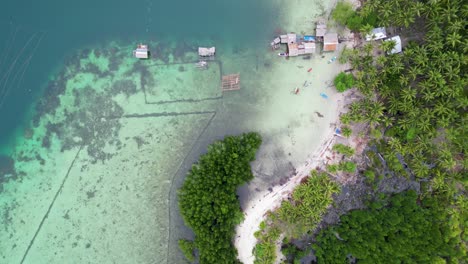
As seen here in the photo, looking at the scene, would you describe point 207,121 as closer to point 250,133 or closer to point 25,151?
point 250,133

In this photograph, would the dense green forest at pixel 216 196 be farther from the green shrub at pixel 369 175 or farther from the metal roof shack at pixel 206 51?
the green shrub at pixel 369 175

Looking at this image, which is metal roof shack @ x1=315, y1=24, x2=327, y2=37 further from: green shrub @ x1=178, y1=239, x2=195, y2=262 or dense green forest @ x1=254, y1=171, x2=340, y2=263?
green shrub @ x1=178, y1=239, x2=195, y2=262

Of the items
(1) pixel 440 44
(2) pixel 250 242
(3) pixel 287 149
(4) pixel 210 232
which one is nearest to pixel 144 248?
(4) pixel 210 232

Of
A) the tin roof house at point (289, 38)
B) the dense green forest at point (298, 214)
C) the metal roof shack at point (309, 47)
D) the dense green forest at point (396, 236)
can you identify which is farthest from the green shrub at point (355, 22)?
the dense green forest at point (396, 236)

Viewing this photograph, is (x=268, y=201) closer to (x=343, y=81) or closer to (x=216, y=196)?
(x=216, y=196)

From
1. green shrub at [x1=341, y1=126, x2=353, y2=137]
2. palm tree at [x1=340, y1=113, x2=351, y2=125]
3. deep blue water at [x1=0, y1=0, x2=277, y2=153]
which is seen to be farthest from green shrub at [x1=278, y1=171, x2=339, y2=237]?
deep blue water at [x1=0, y1=0, x2=277, y2=153]

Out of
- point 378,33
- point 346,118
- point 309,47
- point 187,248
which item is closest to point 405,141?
point 346,118
